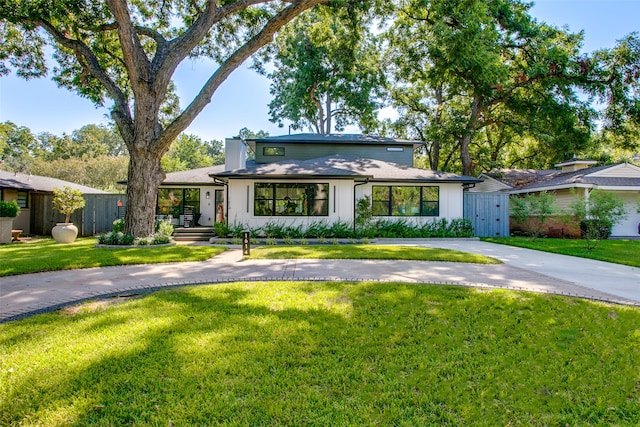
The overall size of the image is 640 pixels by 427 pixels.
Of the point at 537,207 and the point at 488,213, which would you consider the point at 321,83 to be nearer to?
the point at 488,213

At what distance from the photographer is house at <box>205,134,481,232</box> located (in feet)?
44.6

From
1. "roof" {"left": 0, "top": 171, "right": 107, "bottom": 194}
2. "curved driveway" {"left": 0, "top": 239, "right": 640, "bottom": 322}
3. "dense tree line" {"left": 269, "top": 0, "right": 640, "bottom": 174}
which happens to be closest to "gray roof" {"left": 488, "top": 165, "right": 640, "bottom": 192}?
"dense tree line" {"left": 269, "top": 0, "right": 640, "bottom": 174}

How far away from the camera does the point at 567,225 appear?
1580cm

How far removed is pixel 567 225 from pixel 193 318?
18.0m

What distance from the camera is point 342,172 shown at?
13.5m

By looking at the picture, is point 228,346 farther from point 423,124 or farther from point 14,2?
point 423,124

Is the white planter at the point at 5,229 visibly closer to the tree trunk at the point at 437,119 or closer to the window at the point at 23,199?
the window at the point at 23,199

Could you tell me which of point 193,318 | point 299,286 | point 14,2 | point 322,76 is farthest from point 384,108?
point 193,318

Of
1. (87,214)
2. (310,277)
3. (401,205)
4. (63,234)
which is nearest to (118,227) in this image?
(63,234)

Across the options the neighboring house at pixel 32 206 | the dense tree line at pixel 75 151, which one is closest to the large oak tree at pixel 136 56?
the neighboring house at pixel 32 206

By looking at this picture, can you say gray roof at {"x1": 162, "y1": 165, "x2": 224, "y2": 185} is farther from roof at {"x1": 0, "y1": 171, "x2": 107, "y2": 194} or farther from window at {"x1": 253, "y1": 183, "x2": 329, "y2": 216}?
roof at {"x1": 0, "y1": 171, "x2": 107, "y2": 194}

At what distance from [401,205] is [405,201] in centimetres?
26

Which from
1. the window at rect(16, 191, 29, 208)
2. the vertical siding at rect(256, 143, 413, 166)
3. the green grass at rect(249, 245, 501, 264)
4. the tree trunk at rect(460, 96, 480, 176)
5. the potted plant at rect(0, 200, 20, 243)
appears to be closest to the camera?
the green grass at rect(249, 245, 501, 264)

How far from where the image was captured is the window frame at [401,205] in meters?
14.9
